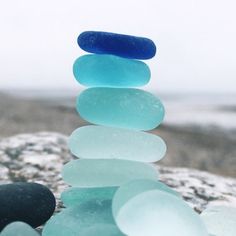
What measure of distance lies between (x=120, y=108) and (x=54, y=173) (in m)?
1.18

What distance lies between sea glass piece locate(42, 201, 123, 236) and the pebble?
0.15 metres

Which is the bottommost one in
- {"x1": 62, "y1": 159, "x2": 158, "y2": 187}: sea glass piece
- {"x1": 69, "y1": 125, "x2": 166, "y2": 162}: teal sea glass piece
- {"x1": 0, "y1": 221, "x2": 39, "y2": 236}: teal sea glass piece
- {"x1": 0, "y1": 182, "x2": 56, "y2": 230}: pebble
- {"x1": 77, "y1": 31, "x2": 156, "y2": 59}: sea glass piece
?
{"x1": 0, "y1": 182, "x2": 56, "y2": 230}: pebble

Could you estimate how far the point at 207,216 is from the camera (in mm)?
2107

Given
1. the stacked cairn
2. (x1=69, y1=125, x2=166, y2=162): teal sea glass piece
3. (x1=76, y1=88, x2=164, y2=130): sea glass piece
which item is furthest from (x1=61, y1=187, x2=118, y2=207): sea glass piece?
(x1=76, y1=88, x2=164, y2=130): sea glass piece

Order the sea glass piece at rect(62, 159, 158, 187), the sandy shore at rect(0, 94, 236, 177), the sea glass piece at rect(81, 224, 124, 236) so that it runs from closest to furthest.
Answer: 1. the sea glass piece at rect(81, 224, 124, 236)
2. the sea glass piece at rect(62, 159, 158, 187)
3. the sandy shore at rect(0, 94, 236, 177)

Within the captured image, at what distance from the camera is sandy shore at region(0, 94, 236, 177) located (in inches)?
200

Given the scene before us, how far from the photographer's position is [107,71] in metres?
1.99

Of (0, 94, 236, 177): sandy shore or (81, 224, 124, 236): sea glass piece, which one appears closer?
(81, 224, 124, 236): sea glass piece

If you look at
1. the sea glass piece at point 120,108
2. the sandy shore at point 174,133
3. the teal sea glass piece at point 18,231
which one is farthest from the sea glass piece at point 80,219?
the sandy shore at point 174,133

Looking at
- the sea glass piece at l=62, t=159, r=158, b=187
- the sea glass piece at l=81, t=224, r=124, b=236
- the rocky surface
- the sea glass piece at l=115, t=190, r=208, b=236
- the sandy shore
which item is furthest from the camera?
the sandy shore

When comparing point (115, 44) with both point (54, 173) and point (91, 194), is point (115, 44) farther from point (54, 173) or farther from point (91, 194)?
point (54, 173)

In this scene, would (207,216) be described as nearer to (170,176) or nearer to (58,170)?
(170,176)

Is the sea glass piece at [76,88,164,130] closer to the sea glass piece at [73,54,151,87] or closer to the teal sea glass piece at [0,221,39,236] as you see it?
the sea glass piece at [73,54,151,87]

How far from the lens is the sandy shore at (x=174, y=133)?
508cm
